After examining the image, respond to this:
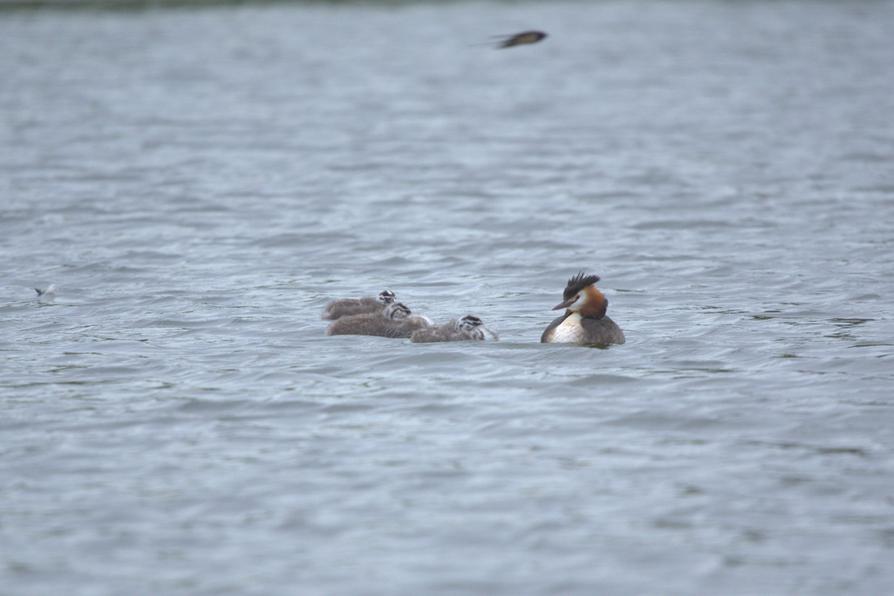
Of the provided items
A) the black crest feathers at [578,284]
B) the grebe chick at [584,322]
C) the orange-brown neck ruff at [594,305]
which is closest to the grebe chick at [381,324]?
the grebe chick at [584,322]

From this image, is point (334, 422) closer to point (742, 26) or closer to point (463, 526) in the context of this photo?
point (463, 526)

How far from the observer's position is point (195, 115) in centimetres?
3475

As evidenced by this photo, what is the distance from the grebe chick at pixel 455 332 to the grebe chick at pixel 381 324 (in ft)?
0.56

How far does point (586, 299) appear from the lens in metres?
13.6

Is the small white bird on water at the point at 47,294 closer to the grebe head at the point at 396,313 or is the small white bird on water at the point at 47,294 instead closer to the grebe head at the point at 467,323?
the grebe head at the point at 396,313

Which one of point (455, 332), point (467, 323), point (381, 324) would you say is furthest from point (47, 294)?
point (467, 323)

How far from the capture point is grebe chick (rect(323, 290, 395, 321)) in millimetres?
14461

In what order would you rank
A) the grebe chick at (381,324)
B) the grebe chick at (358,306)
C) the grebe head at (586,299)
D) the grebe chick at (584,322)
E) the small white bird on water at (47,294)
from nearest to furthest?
the grebe chick at (584,322), the grebe head at (586,299), the grebe chick at (381,324), the grebe chick at (358,306), the small white bird on water at (47,294)

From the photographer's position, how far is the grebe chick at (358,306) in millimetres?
14461

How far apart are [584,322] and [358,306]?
2.32 metres

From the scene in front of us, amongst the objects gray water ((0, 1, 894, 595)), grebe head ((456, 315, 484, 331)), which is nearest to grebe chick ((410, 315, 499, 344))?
grebe head ((456, 315, 484, 331))

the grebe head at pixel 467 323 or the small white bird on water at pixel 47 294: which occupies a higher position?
the grebe head at pixel 467 323

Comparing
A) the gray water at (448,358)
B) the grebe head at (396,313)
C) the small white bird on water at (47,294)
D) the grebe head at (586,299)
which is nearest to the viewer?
the gray water at (448,358)

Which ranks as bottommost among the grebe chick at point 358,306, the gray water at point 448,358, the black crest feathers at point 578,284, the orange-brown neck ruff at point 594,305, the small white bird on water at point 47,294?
the gray water at point 448,358
